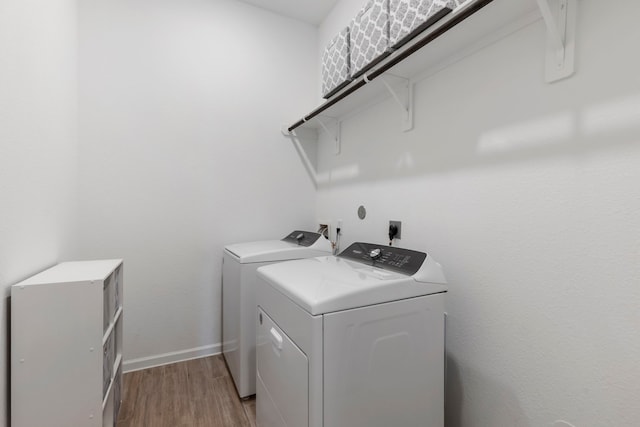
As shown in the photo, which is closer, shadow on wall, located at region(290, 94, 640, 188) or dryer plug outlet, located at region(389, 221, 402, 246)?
shadow on wall, located at region(290, 94, 640, 188)

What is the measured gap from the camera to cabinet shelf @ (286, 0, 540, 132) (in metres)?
1.03

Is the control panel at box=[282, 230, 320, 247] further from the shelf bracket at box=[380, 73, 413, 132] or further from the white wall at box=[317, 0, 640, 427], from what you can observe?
Result: the shelf bracket at box=[380, 73, 413, 132]

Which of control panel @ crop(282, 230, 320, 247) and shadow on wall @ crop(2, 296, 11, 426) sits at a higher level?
control panel @ crop(282, 230, 320, 247)

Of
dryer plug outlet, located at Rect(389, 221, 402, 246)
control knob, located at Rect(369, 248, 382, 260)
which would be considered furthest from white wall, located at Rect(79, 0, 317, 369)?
control knob, located at Rect(369, 248, 382, 260)

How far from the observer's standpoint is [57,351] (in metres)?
1.14

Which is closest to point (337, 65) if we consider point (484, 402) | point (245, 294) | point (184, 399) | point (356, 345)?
point (245, 294)

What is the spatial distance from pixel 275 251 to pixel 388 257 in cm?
83

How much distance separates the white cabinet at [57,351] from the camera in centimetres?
109

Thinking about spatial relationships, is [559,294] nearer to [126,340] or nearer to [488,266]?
[488,266]

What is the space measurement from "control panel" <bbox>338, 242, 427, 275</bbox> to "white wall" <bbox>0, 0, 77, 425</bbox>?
4.61ft

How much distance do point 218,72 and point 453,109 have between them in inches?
73.4

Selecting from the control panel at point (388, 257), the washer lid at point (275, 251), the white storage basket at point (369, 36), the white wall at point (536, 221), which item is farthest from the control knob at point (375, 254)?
the white storage basket at point (369, 36)

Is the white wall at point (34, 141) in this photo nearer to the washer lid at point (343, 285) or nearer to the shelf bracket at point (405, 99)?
the washer lid at point (343, 285)

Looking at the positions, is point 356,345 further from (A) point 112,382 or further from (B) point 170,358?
(B) point 170,358
